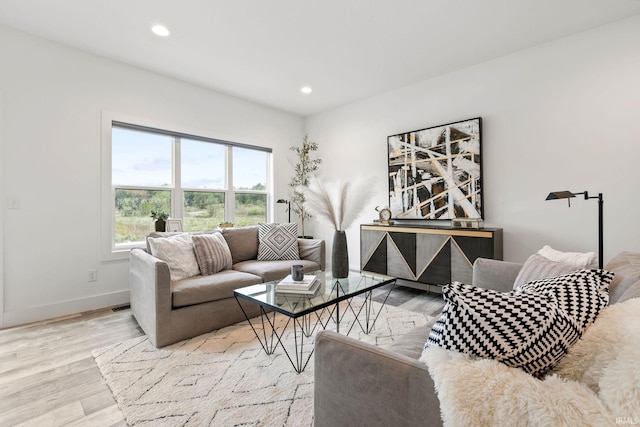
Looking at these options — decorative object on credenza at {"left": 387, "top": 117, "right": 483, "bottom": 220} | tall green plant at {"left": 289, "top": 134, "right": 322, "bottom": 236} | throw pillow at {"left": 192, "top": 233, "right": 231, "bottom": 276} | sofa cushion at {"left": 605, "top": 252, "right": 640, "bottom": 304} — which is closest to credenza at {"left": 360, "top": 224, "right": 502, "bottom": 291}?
decorative object on credenza at {"left": 387, "top": 117, "right": 483, "bottom": 220}

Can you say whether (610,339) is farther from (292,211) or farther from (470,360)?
(292,211)

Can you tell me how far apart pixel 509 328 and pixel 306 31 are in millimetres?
2750

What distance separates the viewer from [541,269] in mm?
1463

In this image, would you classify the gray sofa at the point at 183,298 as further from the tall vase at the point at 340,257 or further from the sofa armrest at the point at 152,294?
the tall vase at the point at 340,257

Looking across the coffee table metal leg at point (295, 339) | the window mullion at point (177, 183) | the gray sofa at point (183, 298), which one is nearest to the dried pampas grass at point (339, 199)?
the coffee table metal leg at point (295, 339)

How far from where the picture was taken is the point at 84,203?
301 cm

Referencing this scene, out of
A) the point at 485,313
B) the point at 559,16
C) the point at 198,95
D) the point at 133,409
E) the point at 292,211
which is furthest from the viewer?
the point at 292,211

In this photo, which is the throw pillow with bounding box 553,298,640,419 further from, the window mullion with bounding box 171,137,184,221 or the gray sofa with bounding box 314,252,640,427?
the window mullion with bounding box 171,137,184,221

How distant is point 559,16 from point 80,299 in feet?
16.3

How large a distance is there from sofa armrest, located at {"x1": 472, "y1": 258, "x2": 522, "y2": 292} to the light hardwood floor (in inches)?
40.5

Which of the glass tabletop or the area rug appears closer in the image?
the area rug

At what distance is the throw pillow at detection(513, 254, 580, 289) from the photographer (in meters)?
1.35

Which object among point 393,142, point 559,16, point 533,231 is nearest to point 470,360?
point 533,231

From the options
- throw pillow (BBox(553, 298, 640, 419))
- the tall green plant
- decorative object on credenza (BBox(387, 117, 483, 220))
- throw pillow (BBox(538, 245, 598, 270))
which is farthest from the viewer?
the tall green plant
